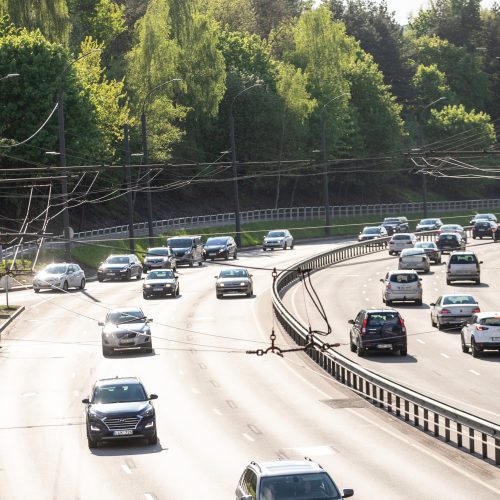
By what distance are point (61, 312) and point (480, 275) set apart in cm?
2569

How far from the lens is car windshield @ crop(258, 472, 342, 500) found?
1797cm

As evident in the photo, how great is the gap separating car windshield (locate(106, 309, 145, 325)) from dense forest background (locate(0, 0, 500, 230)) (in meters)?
24.1

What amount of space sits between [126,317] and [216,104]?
67593 millimetres

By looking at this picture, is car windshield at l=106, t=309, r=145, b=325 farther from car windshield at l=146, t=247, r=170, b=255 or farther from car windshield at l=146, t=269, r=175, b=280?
car windshield at l=146, t=247, r=170, b=255

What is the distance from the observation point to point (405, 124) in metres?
156

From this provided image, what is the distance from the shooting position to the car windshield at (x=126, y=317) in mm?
49469

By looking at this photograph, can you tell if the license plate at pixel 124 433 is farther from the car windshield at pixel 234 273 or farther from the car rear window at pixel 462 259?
the car rear window at pixel 462 259

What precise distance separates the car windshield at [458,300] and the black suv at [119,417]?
23926 millimetres

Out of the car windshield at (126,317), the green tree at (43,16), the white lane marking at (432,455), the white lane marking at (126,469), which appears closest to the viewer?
the white lane marking at (432,455)

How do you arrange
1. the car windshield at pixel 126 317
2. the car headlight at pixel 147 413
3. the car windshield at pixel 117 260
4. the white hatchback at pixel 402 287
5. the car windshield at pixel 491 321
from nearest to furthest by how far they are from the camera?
the car headlight at pixel 147 413, the car windshield at pixel 491 321, the car windshield at pixel 126 317, the white hatchback at pixel 402 287, the car windshield at pixel 117 260

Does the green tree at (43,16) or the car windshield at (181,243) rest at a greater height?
the green tree at (43,16)

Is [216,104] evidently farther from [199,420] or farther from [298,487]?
[298,487]

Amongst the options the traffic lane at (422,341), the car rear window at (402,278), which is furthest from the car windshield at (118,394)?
the car rear window at (402,278)

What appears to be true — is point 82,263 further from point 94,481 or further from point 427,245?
point 94,481
